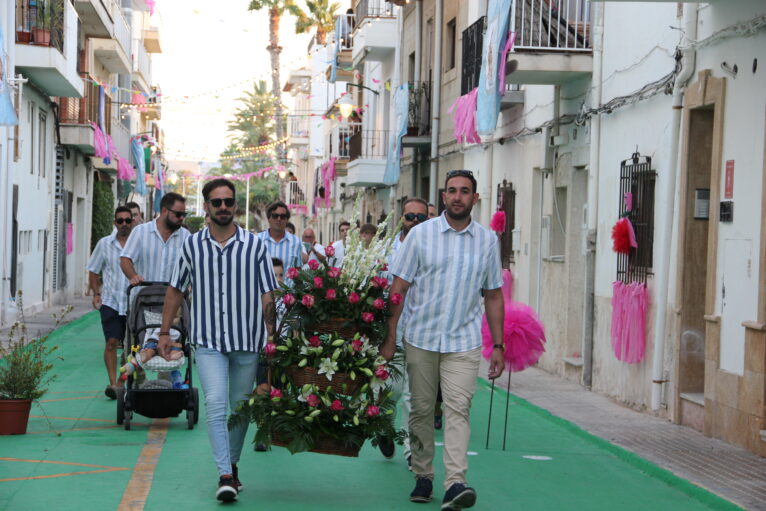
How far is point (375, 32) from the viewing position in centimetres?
3356

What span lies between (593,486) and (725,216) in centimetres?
327

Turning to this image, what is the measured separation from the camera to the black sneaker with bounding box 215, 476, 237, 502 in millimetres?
7637

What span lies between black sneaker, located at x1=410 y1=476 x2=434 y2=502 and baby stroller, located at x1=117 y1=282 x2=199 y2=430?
308 cm

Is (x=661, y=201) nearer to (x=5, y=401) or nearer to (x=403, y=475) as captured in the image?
(x=403, y=475)

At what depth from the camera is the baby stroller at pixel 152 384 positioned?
1055 cm

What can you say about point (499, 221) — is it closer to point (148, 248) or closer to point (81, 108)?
point (148, 248)

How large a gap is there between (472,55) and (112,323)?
1075cm

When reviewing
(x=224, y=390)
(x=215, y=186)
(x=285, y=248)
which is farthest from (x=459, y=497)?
(x=285, y=248)

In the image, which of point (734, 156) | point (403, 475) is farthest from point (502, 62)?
point (403, 475)

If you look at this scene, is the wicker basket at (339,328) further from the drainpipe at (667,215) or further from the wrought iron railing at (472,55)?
the wrought iron railing at (472,55)

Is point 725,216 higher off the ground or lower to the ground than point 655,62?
lower

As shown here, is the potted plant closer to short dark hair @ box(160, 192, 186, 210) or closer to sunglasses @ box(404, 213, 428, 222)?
short dark hair @ box(160, 192, 186, 210)

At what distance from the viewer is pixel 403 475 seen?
8992 millimetres

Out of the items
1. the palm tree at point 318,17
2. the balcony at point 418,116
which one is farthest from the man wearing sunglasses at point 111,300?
the palm tree at point 318,17
